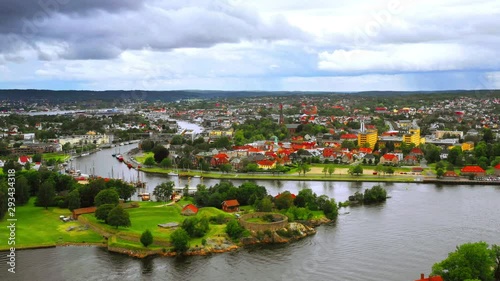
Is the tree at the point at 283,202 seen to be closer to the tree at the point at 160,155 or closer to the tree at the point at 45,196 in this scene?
the tree at the point at 45,196

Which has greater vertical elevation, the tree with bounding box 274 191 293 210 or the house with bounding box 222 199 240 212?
the tree with bounding box 274 191 293 210

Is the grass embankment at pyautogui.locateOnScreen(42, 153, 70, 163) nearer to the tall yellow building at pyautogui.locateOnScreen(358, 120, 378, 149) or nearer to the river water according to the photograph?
the tall yellow building at pyautogui.locateOnScreen(358, 120, 378, 149)

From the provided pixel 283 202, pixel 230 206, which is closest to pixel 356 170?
pixel 283 202

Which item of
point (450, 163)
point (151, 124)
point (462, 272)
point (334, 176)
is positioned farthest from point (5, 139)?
point (462, 272)

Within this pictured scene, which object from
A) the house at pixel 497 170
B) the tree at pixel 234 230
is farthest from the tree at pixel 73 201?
the house at pixel 497 170

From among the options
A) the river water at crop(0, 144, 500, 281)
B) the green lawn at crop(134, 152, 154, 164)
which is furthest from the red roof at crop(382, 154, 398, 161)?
the green lawn at crop(134, 152, 154, 164)

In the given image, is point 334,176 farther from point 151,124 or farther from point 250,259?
point 151,124
